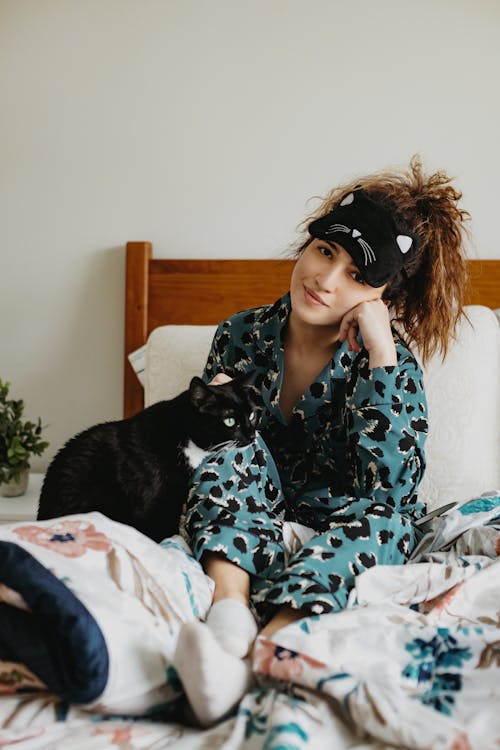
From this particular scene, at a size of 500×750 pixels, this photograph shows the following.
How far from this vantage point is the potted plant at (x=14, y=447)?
6.31 feet

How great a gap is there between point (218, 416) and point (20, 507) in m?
0.85

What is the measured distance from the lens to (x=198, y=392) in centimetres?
131

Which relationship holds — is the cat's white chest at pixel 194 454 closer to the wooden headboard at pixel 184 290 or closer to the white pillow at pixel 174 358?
the white pillow at pixel 174 358

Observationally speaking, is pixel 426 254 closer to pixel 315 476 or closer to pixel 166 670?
pixel 315 476

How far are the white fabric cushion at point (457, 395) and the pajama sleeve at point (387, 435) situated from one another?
0.72 ft

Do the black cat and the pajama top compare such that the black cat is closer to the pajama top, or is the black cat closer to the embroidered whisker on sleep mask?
the pajama top

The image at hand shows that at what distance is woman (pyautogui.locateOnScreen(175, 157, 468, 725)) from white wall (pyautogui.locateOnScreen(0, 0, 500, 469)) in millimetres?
613

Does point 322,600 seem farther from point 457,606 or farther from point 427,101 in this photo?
point 427,101

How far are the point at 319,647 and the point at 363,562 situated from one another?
271 mm

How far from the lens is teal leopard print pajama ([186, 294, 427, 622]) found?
980 mm

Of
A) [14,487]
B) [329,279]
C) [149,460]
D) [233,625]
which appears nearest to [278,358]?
[329,279]

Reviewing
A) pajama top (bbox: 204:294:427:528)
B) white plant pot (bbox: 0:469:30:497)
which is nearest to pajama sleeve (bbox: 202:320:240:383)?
pajama top (bbox: 204:294:427:528)

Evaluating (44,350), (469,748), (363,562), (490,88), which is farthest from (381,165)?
(469,748)

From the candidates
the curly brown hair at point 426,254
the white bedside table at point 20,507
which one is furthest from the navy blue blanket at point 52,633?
the white bedside table at point 20,507
